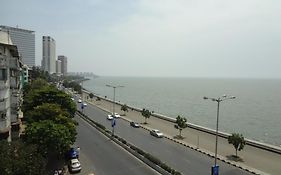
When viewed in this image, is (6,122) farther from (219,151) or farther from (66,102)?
(219,151)

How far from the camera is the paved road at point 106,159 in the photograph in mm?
30078

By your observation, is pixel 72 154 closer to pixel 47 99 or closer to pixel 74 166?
pixel 74 166

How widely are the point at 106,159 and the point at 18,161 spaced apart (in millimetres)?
13169

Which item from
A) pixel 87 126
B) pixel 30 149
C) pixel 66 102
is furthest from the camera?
pixel 87 126

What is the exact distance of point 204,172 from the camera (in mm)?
30219

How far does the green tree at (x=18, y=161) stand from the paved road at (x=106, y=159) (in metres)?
7.30

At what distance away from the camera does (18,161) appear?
73.0 feet

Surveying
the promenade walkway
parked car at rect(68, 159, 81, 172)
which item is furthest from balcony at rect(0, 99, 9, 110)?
the promenade walkway

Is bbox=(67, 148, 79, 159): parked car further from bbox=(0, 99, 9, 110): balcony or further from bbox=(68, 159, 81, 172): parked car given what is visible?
bbox=(0, 99, 9, 110): balcony

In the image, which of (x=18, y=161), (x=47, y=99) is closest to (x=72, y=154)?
(x=18, y=161)

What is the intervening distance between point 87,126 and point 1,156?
34502 mm

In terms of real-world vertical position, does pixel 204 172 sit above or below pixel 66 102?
below

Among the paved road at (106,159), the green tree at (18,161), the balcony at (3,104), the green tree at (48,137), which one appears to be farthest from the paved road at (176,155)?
the balcony at (3,104)

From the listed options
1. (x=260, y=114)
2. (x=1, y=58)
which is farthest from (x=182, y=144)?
(x=260, y=114)
